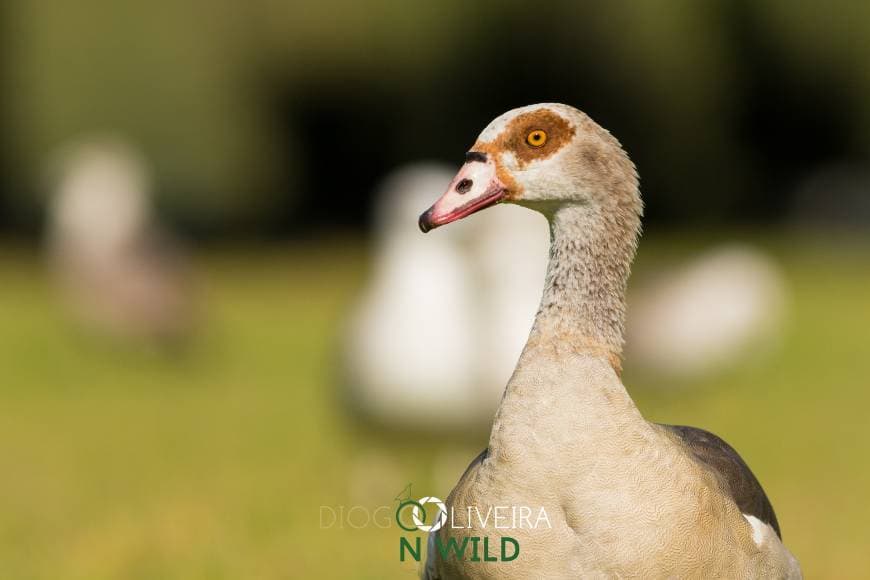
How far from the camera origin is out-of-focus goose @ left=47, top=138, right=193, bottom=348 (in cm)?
1479

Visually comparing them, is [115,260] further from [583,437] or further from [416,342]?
[583,437]

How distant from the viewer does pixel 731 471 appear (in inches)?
149

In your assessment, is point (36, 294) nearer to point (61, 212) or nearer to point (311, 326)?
point (61, 212)

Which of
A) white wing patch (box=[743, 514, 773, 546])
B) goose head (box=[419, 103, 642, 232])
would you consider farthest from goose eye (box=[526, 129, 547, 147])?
white wing patch (box=[743, 514, 773, 546])

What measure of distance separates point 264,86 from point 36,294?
591cm

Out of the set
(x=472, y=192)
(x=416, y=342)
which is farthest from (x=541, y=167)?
(x=416, y=342)

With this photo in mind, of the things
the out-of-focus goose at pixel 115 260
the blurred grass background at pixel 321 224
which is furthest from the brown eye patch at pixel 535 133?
the out-of-focus goose at pixel 115 260

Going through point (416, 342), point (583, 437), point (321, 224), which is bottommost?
point (583, 437)

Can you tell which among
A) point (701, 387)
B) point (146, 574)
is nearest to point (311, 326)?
point (701, 387)

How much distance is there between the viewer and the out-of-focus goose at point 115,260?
14.8 meters

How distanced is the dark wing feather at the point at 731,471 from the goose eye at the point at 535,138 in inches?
34.7

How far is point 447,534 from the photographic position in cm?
341

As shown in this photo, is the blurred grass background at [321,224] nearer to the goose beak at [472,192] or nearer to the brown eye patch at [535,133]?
the goose beak at [472,192]

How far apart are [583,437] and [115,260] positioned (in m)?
12.9
